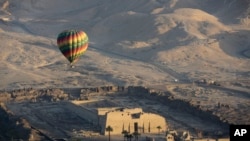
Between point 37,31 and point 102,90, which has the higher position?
point 37,31

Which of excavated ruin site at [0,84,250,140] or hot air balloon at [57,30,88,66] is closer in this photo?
excavated ruin site at [0,84,250,140]

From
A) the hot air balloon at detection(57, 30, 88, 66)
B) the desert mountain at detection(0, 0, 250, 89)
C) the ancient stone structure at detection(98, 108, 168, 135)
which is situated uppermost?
the desert mountain at detection(0, 0, 250, 89)

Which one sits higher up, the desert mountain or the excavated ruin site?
the desert mountain

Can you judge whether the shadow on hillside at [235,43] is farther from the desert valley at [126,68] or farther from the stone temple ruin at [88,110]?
the stone temple ruin at [88,110]

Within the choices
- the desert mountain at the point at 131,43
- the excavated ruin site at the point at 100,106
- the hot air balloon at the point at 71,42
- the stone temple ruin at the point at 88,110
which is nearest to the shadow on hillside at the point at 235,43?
the desert mountain at the point at 131,43

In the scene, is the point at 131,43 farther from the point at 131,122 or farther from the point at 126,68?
the point at 131,122

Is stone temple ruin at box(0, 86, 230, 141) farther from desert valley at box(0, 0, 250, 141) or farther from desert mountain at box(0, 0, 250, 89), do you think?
desert mountain at box(0, 0, 250, 89)

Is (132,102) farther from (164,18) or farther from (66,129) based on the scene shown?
(164,18)

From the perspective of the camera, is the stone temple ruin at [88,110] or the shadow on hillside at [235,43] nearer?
the stone temple ruin at [88,110]

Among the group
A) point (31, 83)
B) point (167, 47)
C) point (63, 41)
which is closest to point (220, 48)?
point (167, 47)

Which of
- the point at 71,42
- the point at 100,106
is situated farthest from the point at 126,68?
the point at 71,42

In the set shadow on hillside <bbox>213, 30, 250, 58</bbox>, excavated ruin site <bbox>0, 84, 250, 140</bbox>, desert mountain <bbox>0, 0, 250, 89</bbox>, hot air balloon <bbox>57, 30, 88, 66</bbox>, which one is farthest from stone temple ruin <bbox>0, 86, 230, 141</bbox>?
shadow on hillside <bbox>213, 30, 250, 58</bbox>
